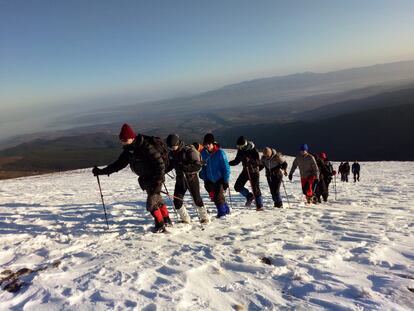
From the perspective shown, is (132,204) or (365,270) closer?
(365,270)

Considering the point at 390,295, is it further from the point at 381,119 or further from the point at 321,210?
the point at 381,119

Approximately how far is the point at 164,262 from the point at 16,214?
7.07 meters

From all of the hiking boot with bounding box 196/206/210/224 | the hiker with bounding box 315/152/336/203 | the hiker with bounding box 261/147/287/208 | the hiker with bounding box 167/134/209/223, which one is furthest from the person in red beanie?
the hiker with bounding box 315/152/336/203

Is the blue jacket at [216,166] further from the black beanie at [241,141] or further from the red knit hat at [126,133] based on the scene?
the red knit hat at [126,133]

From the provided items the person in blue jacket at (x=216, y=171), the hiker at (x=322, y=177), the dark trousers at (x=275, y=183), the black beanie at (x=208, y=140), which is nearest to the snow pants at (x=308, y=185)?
the hiker at (x=322, y=177)

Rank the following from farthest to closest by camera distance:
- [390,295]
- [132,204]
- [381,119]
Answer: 1. [381,119]
2. [132,204]
3. [390,295]

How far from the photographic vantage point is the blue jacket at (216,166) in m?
9.84

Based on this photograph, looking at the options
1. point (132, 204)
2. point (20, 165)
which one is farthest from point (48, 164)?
point (132, 204)

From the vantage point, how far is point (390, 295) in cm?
456

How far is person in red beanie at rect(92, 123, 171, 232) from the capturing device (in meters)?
7.54

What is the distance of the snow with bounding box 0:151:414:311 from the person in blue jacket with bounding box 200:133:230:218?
25.0 inches

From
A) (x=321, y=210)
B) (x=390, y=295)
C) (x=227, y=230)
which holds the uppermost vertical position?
(x=390, y=295)

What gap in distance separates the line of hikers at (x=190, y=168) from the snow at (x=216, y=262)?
593 millimetres

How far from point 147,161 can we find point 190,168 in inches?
58.4
